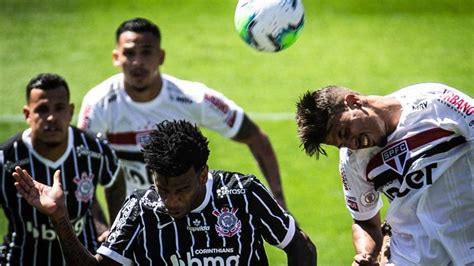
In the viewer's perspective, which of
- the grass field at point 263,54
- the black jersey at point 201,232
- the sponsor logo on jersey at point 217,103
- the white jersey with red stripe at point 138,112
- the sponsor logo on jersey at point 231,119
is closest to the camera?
the black jersey at point 201,232

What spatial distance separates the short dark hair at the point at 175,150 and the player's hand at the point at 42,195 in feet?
1.98

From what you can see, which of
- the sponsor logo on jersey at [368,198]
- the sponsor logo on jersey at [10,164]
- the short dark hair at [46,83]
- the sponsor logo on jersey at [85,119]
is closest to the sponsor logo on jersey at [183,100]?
the sponsor logo on jersey at [85,119]

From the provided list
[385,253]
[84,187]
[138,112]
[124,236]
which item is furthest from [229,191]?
[138,112]

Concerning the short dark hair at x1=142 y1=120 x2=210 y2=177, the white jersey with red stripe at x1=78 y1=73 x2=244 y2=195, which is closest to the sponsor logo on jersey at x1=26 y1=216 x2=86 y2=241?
the white jersey with red stripe at x1=78 y1=73 x2=244 y2=195

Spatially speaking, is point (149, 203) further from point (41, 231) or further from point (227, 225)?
point (41, 231)

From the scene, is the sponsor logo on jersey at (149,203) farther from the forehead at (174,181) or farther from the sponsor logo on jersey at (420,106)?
the sponsor logo on jersey at (420,106)

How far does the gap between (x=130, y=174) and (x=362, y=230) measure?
11.3 ft

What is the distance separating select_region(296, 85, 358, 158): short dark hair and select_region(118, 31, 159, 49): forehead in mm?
3538

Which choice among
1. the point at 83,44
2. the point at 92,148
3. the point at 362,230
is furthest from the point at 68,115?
the point at 83,44

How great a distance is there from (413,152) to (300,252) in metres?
1.14

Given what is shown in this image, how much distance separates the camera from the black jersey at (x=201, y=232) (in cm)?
764

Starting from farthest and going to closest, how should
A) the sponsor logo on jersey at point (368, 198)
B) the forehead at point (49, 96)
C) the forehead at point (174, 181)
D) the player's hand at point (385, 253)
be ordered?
the forehead at point (49, 96) < the player's hand at point (385, 253) < the sponsor logo on jersey at point (368, 198) < the forehead at point (174, 181)

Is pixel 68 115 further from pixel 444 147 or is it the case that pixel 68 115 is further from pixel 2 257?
pixel 444 147

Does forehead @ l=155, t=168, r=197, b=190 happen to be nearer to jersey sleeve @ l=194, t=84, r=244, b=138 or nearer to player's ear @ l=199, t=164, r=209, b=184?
player's ear @ l=199, t=164, r=209, b=184
